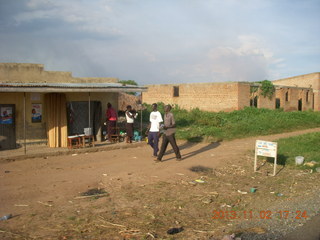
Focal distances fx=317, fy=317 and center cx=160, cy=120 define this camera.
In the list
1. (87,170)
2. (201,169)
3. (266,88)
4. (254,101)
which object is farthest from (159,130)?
(266,88)

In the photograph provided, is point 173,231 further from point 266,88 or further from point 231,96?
point 266,88

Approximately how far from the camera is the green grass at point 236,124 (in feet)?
51.1

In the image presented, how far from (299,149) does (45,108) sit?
9.89 meters

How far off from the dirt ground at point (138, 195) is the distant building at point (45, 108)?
216 centimetres

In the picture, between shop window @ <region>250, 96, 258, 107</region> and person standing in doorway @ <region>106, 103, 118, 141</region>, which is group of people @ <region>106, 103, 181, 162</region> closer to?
person standing in doorway @ <region>106, 103, 118, 141</region>

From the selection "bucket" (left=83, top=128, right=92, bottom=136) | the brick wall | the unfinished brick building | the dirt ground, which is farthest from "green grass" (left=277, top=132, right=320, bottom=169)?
the brick wall

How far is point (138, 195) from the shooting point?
21.6 feet

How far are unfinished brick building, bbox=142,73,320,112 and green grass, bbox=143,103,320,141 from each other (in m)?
1.04

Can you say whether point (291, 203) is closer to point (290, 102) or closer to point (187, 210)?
point (187, 210)

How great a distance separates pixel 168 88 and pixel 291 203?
21.2 metres

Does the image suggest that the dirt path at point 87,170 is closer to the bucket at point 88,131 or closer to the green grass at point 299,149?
the bucket at point 88,131

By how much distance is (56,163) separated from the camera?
9.80 m

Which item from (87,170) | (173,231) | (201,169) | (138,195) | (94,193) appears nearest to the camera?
(173,231)
